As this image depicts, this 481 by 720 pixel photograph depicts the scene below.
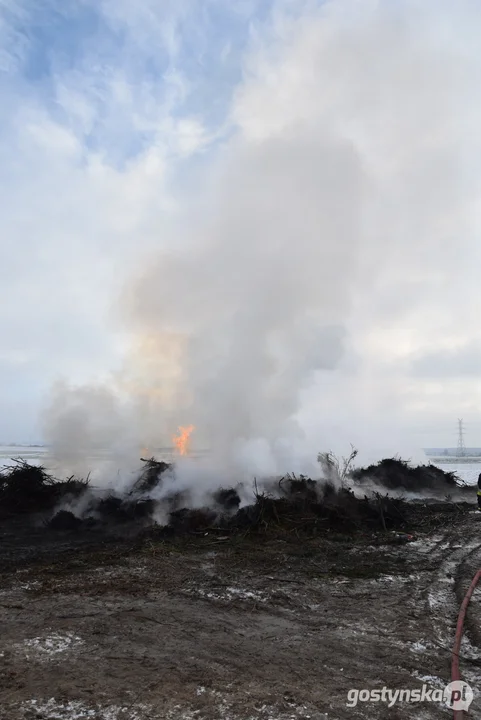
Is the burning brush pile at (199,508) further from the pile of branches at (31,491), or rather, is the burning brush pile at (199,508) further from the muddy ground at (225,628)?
the muddy ground at (225,628)

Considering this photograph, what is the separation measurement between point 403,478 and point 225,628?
17.7 meters

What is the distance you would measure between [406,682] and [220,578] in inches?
177

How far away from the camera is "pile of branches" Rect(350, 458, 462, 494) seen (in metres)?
21.0

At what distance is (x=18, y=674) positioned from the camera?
4.80 m

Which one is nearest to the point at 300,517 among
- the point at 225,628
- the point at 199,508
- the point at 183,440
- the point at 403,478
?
the point at 199,508

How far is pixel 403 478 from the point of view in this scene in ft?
70.7

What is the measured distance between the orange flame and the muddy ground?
30.7ft

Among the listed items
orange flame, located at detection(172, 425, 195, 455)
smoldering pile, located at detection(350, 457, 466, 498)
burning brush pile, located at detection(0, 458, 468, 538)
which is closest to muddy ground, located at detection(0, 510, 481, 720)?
burning brush pile, located at detection(0, 458, 468, 538)

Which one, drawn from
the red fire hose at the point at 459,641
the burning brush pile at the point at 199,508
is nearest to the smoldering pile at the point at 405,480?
the burning brush pile at the point at 199,508

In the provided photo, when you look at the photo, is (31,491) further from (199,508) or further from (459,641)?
(459,641)

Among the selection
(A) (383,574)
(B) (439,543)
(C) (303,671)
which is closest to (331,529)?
(B) (439,543)

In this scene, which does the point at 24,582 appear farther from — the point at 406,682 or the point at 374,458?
the point at 374,458

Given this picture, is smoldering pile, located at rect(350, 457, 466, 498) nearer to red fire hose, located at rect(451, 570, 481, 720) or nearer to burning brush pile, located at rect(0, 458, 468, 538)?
burning brush pile, located at rect(0, 458, 468, 538)

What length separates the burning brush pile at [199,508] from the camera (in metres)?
12.6
